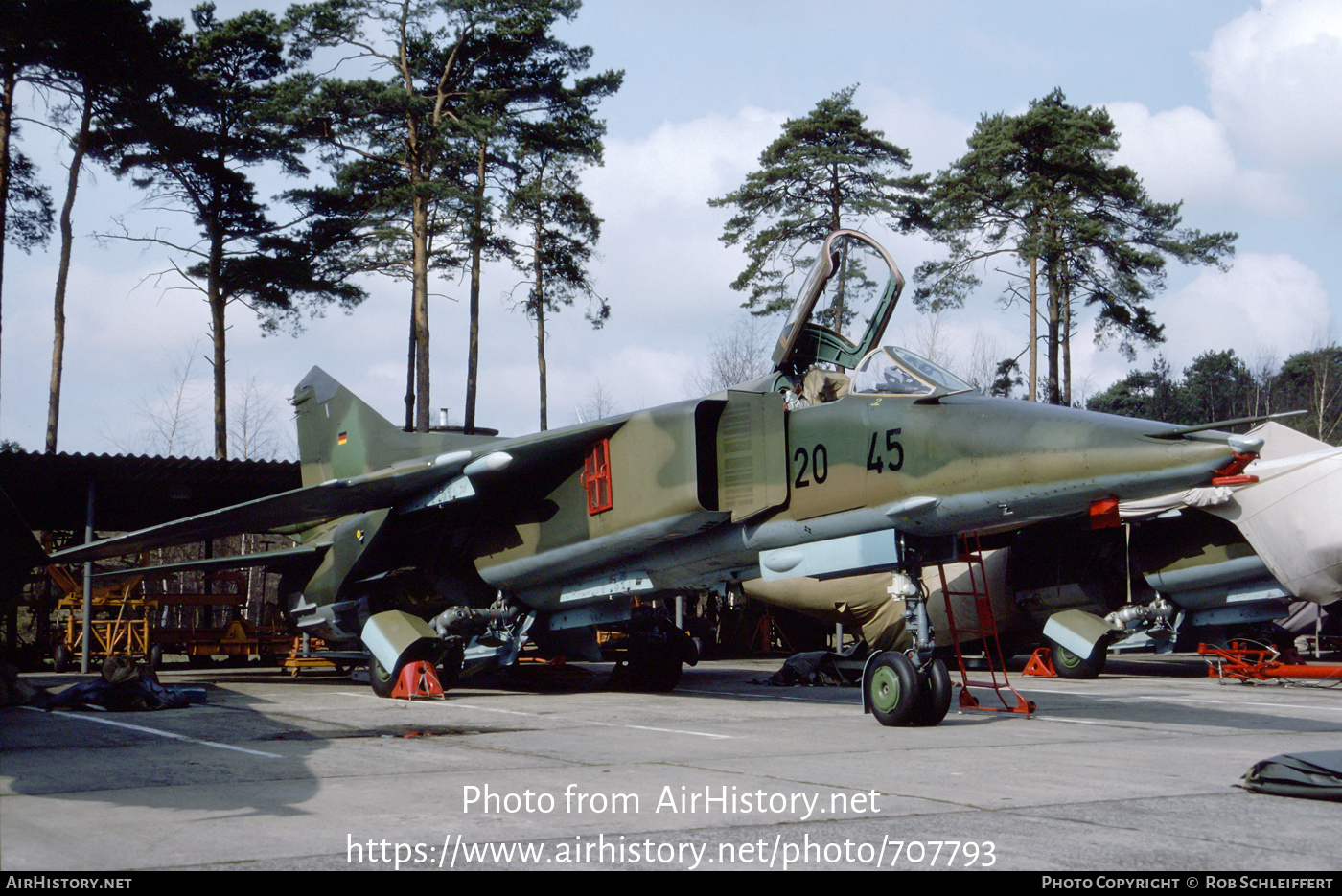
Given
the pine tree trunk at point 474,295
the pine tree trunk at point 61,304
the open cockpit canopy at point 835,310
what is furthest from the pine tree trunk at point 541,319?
the open cockpit canopy at point 835,310

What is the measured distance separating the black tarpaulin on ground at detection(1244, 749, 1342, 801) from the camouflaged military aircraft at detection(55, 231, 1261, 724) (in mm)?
1777

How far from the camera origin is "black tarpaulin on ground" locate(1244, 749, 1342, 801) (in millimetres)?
5164

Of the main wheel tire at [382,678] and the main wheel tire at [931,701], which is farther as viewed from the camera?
the main wheel tire at [382,678]

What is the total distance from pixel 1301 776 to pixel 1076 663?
1055 centimetres

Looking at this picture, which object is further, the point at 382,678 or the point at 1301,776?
the point at 382,678

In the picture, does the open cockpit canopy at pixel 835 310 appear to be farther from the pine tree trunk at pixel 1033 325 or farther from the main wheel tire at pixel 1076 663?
the pine tree trunk at pixel 1033 325

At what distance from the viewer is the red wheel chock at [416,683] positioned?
11.3 m

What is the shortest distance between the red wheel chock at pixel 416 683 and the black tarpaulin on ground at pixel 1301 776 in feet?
26.8

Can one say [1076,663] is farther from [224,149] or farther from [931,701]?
[224,149]

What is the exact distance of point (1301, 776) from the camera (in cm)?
532

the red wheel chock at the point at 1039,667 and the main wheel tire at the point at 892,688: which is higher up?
the main wheel tire at the point at 892,688

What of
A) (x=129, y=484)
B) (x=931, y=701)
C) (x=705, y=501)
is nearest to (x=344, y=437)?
(x=129, y=484)

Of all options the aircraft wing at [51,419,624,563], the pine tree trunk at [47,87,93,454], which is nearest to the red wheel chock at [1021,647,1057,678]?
the aircraft wing at [51,419,624,563]

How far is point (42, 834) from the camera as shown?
4160 mm
